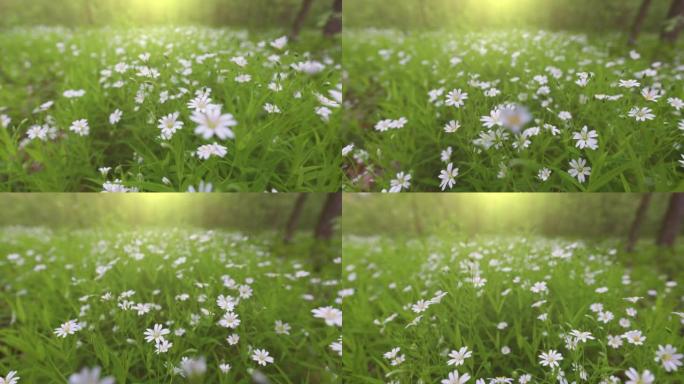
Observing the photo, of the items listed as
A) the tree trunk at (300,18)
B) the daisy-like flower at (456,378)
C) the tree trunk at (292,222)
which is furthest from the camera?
the tree trunk at (300,18)

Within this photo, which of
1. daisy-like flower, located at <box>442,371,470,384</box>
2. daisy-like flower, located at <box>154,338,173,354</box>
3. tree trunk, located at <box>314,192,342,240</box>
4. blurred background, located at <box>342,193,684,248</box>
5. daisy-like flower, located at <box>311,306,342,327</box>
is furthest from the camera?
tree trunk, located at <box>314,192,342,240</box>

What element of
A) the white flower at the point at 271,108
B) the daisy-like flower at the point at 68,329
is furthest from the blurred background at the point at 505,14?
the daisy-like flower at the point at 68,329

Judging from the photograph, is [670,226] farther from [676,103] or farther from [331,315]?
[331,315]

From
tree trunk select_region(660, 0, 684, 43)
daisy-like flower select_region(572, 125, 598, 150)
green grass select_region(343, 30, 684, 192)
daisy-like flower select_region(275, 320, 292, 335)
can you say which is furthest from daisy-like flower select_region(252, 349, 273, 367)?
tree trunk select_region(660, 0, 684, 43)

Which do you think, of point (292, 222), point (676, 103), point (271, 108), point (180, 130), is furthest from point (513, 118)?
point (180, 130)

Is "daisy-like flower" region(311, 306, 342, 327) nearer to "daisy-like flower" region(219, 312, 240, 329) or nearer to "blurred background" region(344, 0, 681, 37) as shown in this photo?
"daisy-like flower" region(219, 312, 240, 329)

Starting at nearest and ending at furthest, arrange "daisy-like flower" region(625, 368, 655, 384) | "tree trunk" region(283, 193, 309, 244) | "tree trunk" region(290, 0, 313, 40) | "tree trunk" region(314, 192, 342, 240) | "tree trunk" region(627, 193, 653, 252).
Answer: "daisy-like flower" region(625, 368, 655, 384), "tree trunk" region(627, 193, 653, 252), "tree trunk" region(283, 193, 309, 244), "tree trunk" region(314, 192, 342, 240), "tree trunk" region(290, 0, 313, 40)

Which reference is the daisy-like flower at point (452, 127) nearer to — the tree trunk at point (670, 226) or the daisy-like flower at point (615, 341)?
the daisy-like flower at point (615, 341)
